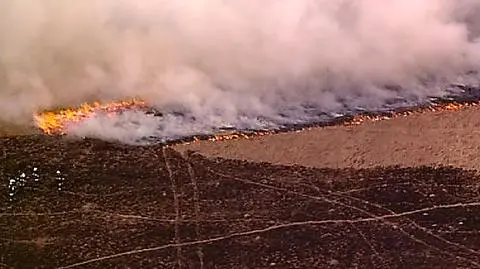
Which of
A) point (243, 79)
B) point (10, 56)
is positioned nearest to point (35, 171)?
point (10, 56)

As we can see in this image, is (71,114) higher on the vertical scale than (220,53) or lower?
lower

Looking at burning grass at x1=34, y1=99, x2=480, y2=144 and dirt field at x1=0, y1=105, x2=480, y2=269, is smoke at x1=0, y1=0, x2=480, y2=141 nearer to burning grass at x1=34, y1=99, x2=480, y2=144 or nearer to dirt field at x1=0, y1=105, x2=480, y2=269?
burning grass at x1=34, y1=99, x2=480, y2=144

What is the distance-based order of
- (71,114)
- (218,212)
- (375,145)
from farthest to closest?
1. (71,114)
2. (375,145)
3. (218,212)

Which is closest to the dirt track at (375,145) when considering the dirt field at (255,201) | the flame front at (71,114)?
the dirt field at (255,201)

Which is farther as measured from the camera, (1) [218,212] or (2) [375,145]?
(2) [375,145]

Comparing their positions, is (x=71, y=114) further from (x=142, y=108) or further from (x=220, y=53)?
(x=220, y=53)

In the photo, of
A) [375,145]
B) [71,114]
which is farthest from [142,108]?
[375,145]

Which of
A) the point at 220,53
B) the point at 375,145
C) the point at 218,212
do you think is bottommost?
the point at 218,212
